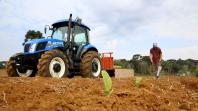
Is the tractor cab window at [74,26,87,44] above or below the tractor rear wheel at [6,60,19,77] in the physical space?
above

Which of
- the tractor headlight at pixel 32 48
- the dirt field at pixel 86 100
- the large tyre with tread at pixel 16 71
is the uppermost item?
the tractor headlight at pixel 32 48

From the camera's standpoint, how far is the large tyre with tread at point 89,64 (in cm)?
1327

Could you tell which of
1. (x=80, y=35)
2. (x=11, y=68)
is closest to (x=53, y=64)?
(x=11, y=68)

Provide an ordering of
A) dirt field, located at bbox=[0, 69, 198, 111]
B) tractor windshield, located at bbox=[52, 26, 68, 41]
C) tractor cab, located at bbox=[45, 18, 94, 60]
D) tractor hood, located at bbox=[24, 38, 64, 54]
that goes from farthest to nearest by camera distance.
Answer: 1. tractor windshield, located at bbox=[52, 26, 68, 41]
2. tractor cab, located at bbox=[45, 18, 94, 60]
3. tractor hood, located at bbox=[24, 38, 64, 54]
4. dirt field, located at bbox=[0, 69, 198, 111]

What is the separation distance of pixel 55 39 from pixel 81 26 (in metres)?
1.50

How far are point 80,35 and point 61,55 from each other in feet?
7.08

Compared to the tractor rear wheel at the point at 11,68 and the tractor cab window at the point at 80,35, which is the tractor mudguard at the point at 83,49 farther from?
the tractor rear wheel at the point at 11,68

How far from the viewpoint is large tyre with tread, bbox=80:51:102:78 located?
43.5 ft

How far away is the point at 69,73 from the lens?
13133mm

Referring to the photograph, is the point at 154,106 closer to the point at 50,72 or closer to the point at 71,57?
the point at 50,72

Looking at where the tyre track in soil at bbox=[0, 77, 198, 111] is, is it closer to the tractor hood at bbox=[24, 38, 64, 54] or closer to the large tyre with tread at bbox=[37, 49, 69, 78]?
the large tyre with tread at bbox=[37, 49, 69, 78]

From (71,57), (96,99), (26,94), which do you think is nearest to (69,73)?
(71,57)

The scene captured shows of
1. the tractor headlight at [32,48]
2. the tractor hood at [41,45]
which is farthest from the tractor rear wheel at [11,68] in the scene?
the tractor headlight at [32,48]

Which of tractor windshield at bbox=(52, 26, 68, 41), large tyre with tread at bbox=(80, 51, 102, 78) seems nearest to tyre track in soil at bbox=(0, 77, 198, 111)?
large tyre with tread at bbox=(80, 51, 102, 78)
